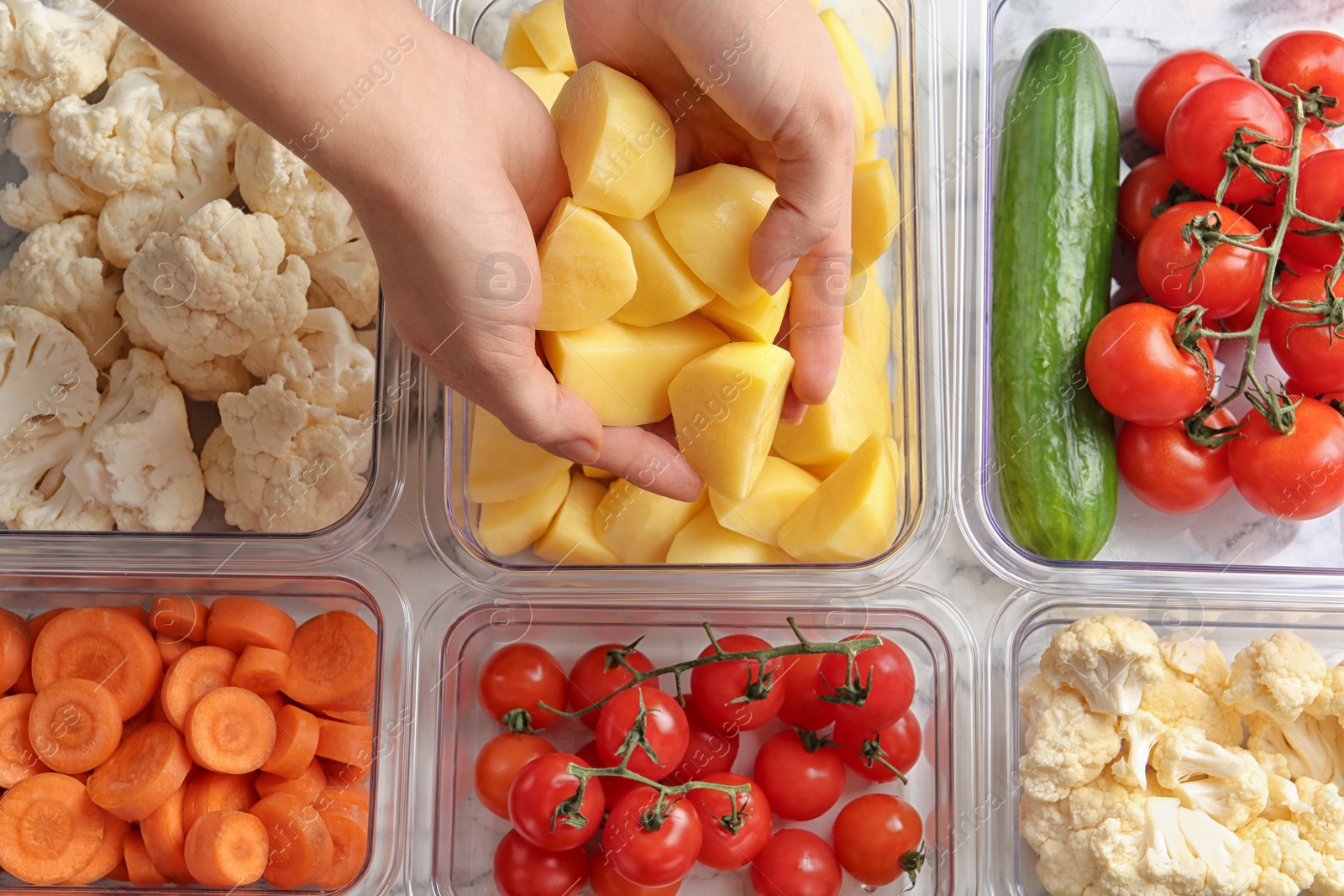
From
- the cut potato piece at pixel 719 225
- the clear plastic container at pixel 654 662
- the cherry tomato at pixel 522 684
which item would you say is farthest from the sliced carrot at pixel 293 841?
the cut potato piece at pixel 719 225

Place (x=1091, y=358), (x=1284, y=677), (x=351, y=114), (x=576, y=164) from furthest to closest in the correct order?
(x=1091, y=358)
(x=1284, y=677)
(x=576, y=164)
(x=351, y=114)

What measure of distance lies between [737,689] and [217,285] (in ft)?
2.68

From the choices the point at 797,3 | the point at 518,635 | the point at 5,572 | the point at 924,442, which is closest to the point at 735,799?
the point at 518,635

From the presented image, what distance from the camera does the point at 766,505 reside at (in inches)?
47.3

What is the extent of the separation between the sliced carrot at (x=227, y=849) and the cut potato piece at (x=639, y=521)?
56 centimetres

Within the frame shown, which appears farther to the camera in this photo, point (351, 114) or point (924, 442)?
point (924, 442)

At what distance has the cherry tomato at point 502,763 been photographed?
48.2 inches

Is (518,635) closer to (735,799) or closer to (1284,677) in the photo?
(735,799)

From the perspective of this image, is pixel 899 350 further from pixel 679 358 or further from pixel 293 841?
pixel 293 841

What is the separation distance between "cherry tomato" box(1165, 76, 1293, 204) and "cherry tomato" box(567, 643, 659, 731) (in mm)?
951

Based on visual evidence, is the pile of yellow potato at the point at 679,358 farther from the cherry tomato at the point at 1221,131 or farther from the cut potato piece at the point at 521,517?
the cherry tomato at the point at 1221,131

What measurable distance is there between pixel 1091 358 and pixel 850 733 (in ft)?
1.90

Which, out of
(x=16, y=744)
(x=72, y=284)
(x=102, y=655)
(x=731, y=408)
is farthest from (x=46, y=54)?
(x=731, y=408)

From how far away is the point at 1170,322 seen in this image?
1215 mm
